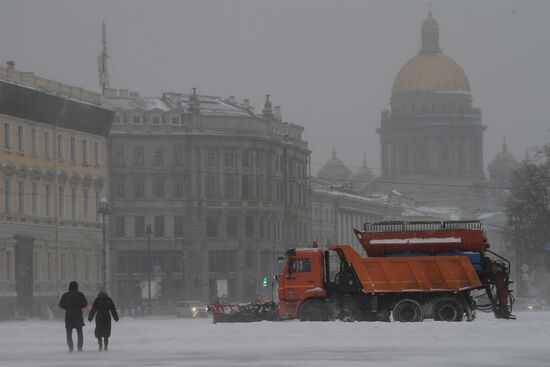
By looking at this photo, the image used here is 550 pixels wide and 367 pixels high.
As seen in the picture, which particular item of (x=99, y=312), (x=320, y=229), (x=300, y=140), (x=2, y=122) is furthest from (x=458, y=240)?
→ (x=320, y=229)

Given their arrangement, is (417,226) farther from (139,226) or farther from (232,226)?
(232,226)

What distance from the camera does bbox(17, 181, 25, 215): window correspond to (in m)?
101

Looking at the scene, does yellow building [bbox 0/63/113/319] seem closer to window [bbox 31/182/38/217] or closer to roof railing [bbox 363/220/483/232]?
window [bbox 31/182/38/217]

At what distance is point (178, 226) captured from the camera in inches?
5507

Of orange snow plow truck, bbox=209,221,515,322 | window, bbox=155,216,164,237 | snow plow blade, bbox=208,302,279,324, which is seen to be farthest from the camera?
window, bbox=155,216,164,237

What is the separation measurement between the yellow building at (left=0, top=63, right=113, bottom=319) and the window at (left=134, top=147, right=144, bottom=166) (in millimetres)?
20287

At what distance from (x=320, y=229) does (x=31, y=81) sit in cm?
8140

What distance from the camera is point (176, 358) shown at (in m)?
38.3

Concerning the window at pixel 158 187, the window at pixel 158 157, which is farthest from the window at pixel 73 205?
the window at pixel 158 187

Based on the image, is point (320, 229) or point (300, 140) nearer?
point (300, 140)

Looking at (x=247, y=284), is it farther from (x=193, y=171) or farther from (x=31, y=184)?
(x=31, y=184)

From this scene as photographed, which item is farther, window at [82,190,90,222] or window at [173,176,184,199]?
window at [173,176,184,199]

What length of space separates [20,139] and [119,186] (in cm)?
3545

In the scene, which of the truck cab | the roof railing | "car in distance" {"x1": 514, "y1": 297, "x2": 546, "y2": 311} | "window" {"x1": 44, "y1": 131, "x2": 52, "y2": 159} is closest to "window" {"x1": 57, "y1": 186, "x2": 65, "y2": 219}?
"window" {"x1": 44, "y1": 131, "x2": 52, "y2": 159}
